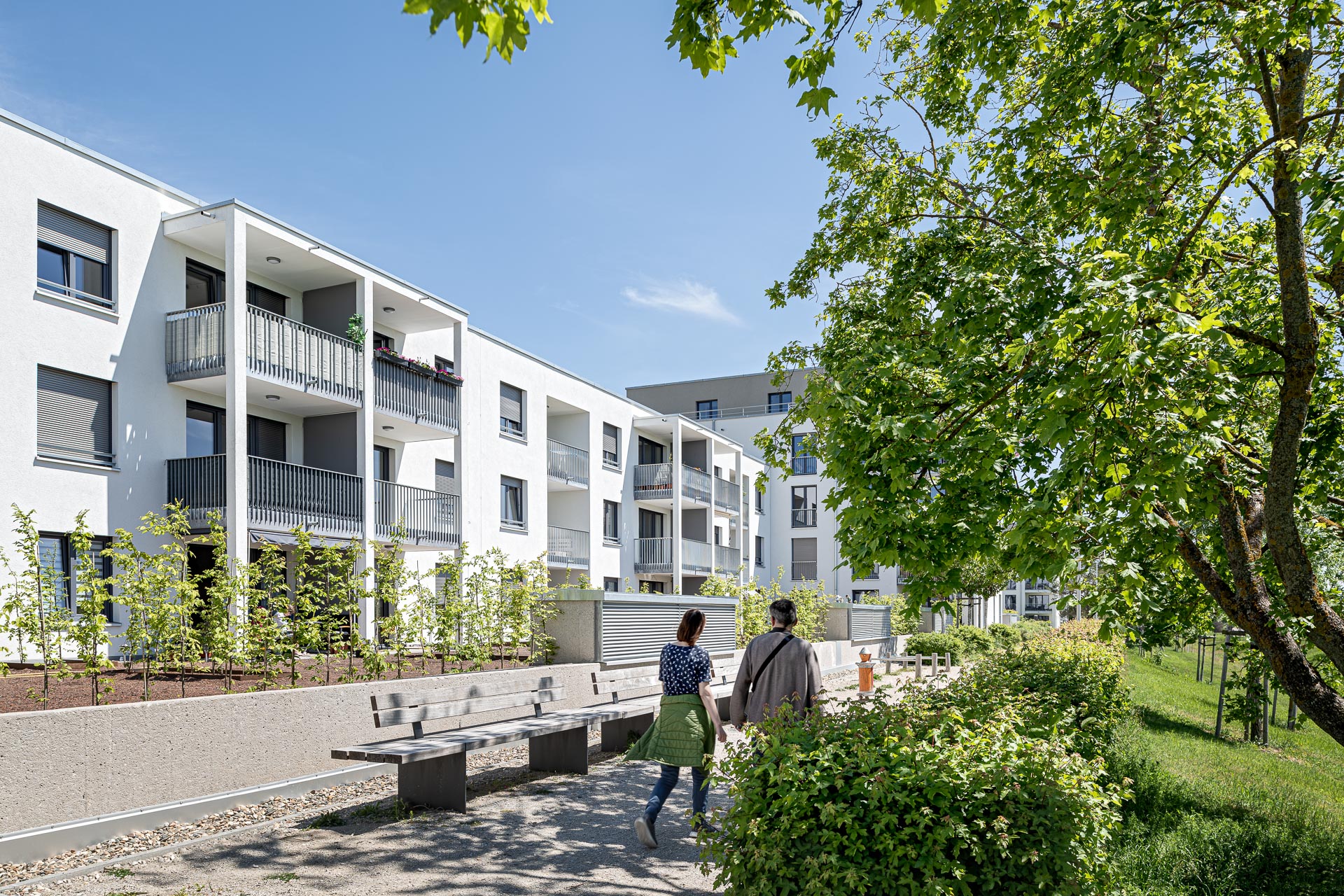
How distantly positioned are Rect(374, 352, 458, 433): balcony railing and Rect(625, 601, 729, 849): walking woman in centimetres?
1336

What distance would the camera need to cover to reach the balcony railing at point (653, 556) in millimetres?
32469

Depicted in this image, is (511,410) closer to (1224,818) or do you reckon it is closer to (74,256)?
(74,256)

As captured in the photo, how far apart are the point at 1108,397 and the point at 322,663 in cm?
1104

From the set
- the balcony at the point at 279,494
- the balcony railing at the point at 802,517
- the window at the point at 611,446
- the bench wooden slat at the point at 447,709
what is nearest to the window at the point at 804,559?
the balcony railing at the point at 802,517

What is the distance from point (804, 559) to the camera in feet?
156

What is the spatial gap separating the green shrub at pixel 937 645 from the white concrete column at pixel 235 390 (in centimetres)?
2210

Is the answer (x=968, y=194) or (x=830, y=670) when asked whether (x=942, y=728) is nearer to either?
(x=968, y=194)

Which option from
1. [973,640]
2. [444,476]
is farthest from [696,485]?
[444,476]

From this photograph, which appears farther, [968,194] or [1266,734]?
[1266,734]

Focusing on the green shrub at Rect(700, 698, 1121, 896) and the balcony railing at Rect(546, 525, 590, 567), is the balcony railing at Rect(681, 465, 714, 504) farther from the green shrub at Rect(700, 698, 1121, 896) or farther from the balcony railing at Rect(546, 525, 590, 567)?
the green shrub at Rect(700, 698, 1121, 896)

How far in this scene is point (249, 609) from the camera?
11.1 meters

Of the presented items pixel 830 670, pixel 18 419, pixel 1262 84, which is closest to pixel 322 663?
pixel 18 419

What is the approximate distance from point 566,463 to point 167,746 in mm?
20546

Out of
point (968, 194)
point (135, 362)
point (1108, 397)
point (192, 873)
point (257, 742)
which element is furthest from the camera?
point (135, 362)
